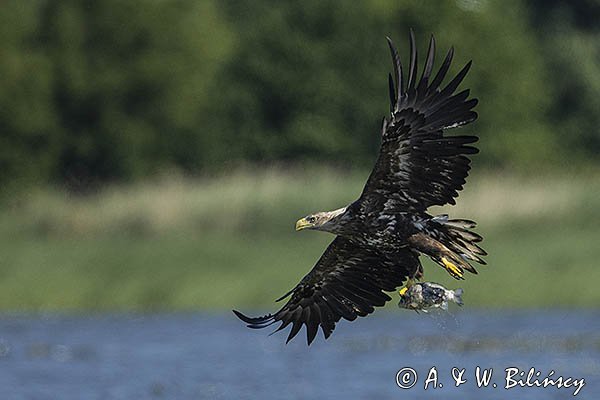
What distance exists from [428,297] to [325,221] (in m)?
1.01

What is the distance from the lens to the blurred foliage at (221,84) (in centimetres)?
3925

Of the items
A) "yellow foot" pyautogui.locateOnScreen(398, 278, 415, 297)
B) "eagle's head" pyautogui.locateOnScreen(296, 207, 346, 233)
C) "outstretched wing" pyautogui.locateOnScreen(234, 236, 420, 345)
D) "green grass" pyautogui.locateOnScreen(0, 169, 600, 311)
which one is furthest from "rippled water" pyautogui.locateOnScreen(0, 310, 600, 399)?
"eagle's head" pyautogui.locateOnScreen(296, 207, 346, 233)

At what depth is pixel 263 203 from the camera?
24.4m

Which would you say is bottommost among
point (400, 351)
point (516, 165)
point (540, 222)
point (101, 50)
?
point (400, 351)

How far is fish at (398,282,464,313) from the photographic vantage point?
10.4 m

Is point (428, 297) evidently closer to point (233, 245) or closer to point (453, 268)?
point (453, 268)

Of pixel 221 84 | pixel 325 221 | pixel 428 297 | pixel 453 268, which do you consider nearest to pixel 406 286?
pixel 453 268

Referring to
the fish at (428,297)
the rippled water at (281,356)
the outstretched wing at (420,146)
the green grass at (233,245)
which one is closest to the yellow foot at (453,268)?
the fish at (428,297)

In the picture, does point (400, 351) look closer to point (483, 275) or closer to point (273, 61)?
point (483, 275)

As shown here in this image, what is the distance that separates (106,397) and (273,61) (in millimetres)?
27644

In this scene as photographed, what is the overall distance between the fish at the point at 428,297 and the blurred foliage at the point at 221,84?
90.2 feet

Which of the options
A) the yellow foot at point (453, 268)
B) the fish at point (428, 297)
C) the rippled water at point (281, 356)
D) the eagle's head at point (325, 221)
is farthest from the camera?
the rippled water at point (281, 356)

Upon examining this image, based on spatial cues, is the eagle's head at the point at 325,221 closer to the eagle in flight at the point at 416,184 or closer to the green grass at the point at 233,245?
the eagle in flight at the point at 416,184

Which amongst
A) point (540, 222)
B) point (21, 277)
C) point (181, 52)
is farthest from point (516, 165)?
point (21, 277)
